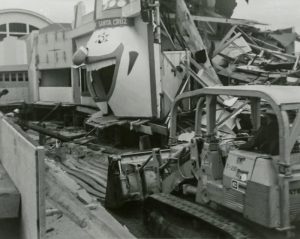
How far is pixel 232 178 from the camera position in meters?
6.39

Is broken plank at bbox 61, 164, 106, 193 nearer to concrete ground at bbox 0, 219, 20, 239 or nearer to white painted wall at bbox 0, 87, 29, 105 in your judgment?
concrete ground at bbox 0, 219, 20, 239

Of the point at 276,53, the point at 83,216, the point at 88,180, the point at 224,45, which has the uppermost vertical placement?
the point at 224,45

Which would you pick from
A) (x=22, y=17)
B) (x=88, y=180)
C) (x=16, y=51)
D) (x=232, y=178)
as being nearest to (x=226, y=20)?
(x=88, y=180)

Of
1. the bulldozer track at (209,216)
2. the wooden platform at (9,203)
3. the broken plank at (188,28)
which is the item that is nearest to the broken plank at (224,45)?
the broken plank at (188,28)

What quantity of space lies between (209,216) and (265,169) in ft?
4.30

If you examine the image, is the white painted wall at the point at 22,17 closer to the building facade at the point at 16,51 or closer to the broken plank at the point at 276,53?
the building facade at the point at 16,51

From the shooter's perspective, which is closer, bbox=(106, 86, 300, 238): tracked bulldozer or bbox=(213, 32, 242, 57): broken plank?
bbox=(106, 86, 300, 238): tracked bulldozer

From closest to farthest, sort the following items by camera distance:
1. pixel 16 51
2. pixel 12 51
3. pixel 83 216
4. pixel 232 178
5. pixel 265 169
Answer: pixel 83 216 → pixel 265 169 → pixel 232 178 → pixel 12 51 → pixel 16 51

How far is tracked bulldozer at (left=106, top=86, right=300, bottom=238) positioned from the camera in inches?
224

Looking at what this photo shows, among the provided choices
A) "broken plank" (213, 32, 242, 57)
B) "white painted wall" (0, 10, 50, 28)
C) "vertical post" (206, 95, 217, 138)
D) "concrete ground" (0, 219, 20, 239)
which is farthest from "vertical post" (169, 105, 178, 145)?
"white painted wall" (0, 10, 50, 28)

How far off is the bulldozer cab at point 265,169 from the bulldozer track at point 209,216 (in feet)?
0.65

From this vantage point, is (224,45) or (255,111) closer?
(255,111)

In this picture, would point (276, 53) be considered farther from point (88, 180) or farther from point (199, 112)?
point (199, 112)

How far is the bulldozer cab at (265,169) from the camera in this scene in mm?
5656
